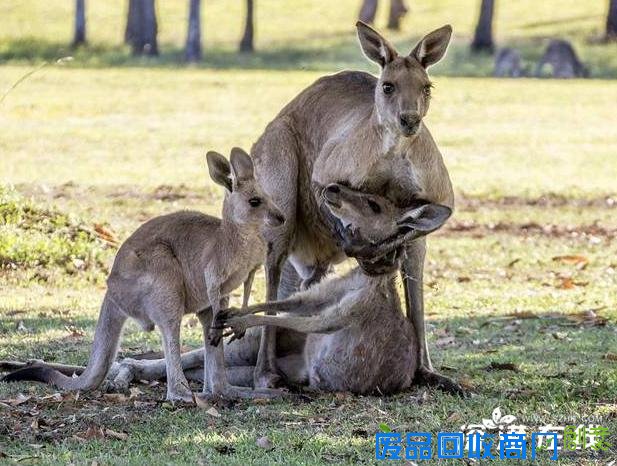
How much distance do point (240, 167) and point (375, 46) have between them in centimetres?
103

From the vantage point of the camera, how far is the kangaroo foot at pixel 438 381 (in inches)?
253

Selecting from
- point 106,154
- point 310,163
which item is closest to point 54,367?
point 310,163

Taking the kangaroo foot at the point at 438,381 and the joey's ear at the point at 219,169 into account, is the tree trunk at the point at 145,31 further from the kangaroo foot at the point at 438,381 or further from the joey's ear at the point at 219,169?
the joey's ear at the point at 219,169

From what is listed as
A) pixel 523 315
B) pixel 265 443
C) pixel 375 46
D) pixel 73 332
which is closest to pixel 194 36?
pixel 523 315

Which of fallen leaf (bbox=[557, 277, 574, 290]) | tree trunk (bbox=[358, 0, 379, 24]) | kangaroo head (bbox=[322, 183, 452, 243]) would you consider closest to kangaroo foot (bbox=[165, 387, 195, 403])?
kangaroo head (bbox=[322, 183, 452, 243])

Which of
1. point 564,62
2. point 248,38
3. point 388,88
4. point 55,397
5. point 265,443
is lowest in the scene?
point 248,38

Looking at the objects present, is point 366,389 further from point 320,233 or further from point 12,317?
point 12,317

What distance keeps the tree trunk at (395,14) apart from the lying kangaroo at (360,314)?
3667 centimetres

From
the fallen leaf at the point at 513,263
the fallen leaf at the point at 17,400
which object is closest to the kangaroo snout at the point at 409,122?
the fallen leaf at the point at 17,400

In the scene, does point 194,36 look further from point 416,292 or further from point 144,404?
point 144,404

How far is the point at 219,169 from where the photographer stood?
602 centimetres

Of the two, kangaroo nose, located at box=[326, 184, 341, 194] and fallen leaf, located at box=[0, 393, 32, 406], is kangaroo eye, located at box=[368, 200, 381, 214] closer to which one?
kangaroo nose, located at box=[326, 184, 341, 194]

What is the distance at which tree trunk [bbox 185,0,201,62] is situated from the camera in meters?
35.1

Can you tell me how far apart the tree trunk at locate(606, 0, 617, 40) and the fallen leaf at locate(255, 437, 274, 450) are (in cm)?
3462
